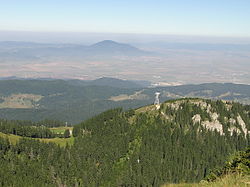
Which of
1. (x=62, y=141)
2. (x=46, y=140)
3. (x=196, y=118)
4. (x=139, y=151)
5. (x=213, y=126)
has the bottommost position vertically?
(x=62, y=141)

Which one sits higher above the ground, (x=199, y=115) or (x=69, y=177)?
(x=199, y=115)

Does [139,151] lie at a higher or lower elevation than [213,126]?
lower

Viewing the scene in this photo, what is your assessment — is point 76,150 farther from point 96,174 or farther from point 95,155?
point 96,174

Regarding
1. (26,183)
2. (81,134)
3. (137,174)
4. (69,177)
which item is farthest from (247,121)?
(26,183)

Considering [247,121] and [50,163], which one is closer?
[50,163]

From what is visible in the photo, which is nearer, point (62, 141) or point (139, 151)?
point (139, 151)

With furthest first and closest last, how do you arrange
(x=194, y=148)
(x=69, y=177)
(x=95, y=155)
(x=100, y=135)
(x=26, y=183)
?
(x=100, y=135) → (x=194, y=148) → (x=95, y=155) → (x=69, y=177) → (x=26, y=183)

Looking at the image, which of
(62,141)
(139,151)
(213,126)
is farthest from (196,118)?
(62,141)

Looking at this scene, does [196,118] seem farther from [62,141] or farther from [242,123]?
[62,141]

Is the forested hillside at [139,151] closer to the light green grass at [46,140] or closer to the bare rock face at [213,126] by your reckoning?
the bare rock face at [213,126]
